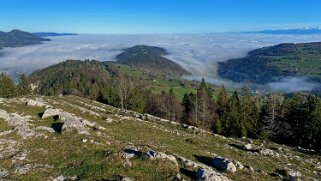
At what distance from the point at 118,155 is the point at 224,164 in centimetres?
975

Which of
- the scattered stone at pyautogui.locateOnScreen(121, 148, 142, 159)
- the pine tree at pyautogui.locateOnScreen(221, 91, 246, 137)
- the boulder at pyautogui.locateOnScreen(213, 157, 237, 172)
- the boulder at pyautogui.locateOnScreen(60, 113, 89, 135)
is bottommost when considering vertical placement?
the pine tree at pyautogui.locateOnScreen(221, 91, 246, 137)

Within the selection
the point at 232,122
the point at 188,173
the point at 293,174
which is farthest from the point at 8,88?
the point at 293,174

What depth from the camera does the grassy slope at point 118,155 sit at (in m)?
30.5

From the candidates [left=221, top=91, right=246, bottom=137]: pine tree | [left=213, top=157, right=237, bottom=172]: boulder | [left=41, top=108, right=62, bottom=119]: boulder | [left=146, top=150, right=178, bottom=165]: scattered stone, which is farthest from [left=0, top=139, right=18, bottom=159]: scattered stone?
[left=221, top=91, right=246, bottom=137]: pine tree

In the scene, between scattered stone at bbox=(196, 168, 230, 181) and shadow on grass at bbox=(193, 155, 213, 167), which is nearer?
scattered stone at bbox=(196, 168, 230, 181)

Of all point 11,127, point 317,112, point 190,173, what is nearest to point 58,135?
point 11,127

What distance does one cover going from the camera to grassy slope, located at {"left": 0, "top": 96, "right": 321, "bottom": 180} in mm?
30484

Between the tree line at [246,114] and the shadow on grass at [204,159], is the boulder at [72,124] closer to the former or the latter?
the shadow on grass at [204,159]

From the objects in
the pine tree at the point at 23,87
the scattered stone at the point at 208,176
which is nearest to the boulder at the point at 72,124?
the scattered stone at the point at 208,176

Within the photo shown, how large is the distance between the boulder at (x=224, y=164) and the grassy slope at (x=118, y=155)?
77 cm

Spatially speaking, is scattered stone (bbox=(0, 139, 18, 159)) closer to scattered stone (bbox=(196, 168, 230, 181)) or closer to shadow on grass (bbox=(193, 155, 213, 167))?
shadow on grass (bbox=(193, 155, 213, 167))

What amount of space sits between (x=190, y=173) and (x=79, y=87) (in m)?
141

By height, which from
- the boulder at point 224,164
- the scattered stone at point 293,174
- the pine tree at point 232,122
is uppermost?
the boulder at point 224,164

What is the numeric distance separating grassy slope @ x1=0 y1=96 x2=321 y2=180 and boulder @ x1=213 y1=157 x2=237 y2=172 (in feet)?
2.51
